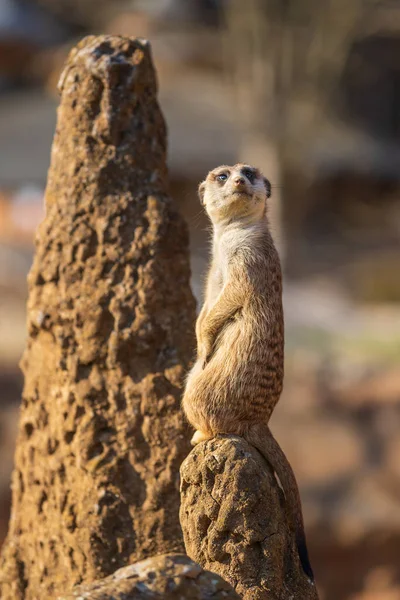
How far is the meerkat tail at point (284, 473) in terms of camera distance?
10.7 feet

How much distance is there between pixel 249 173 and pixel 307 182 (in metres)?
19.0

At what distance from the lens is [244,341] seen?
3.25 meters

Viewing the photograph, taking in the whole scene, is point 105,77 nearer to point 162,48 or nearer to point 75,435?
point 75,435

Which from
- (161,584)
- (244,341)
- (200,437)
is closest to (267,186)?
(244,341)

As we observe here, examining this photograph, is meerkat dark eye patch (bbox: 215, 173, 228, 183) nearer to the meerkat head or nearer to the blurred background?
the meerkat head

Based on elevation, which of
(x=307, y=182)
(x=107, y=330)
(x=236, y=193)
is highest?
(x=307, y=182)

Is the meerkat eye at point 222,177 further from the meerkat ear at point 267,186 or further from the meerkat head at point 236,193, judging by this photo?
the meerkat ear at point 267,186

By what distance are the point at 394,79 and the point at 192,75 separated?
5614 millimetres

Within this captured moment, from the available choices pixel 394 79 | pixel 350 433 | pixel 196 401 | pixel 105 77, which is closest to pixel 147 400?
pixel 196 401

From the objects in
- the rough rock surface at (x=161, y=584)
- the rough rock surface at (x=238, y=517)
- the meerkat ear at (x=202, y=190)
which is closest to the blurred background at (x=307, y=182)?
the meerkat ear at (x=202, y=190)

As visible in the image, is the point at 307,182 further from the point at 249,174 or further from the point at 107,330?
the point at 249,174

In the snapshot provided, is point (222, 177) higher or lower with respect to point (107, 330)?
higher

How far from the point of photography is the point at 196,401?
10.8ft

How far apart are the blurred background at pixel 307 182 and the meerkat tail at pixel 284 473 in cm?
83
